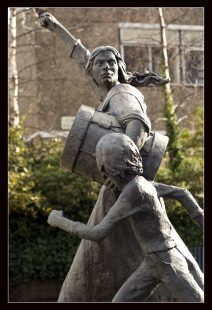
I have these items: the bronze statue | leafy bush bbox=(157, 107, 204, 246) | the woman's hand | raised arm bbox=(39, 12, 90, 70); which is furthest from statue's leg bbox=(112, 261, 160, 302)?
leafy bush bbox=(157, 107, 204, 246)

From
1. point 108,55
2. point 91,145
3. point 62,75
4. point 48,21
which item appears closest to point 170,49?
point 62,75

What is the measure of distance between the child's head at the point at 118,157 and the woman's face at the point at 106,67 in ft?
3.50

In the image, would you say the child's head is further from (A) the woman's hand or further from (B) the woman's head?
(A) the woman's hand

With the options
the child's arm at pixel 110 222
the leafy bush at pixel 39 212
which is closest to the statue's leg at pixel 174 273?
the child's arm at pixel 110 222

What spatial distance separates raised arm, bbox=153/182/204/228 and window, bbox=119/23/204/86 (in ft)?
49.7

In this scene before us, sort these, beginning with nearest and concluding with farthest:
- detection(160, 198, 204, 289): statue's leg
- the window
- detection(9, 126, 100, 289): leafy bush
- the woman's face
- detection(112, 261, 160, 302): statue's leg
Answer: detection(112, 261, 160, 302): statue's leg < detection(160, 198, 204, 289): statue's leg < the woman's face < detection(9, 126, 100, 289): leafy bush < the window

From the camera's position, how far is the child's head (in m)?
5.60

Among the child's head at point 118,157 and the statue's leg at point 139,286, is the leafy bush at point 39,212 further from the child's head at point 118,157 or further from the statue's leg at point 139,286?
the child's head at point 118,157

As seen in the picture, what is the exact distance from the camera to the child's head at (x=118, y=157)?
560cm

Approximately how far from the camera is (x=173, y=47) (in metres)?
21.7

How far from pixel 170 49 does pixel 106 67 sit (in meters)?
15.4

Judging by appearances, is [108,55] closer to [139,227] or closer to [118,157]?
[118,157]

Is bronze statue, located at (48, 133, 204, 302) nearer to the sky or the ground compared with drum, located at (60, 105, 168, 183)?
nearer to the ground

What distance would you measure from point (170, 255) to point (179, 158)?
37.4 feet
